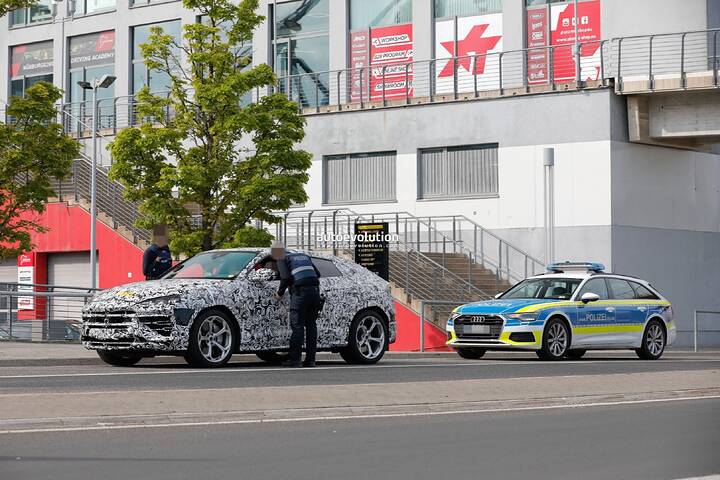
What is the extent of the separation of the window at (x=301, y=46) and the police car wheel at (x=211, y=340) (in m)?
23.8

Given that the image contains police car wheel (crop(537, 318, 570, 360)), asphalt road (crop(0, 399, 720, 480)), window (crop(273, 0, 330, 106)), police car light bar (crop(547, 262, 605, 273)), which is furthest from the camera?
window (crop(273, 0, 330, 106))

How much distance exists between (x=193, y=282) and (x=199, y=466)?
9.44m

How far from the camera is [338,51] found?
1671 inches

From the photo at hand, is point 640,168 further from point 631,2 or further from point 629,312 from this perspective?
point 629,312

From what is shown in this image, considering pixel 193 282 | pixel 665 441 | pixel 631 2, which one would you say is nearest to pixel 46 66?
pixel 631 2

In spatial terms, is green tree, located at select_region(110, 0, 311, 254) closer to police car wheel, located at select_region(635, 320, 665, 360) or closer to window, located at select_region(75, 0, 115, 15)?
police car wheel, located at select_region(635, 320, 665, 360)

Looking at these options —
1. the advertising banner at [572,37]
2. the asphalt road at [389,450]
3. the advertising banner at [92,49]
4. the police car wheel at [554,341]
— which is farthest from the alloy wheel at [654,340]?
the advertising banner at [92,49]

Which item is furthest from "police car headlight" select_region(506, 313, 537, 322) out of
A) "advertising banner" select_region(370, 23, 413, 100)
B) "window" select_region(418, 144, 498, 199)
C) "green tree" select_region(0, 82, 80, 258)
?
"advertising banner" select_region(370, 23, 413, 100)

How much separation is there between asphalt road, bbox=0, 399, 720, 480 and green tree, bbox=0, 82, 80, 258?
19834 mm

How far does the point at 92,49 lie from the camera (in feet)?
162

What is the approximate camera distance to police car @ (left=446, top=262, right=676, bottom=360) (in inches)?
917

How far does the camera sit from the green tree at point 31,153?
100 ft

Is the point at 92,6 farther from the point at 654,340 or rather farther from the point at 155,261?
the point at 155,261

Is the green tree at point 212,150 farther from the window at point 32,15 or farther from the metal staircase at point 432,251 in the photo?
the window at point 32,15
